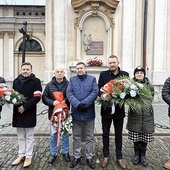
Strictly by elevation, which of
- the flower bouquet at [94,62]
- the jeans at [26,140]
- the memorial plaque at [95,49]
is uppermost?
the memorial plaque at [95,49]

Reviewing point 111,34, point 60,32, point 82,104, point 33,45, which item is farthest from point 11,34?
point 82,104

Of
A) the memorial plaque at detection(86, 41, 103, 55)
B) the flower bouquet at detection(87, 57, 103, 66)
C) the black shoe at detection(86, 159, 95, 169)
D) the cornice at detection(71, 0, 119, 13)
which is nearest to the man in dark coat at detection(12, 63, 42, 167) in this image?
the black shoe at detection(86, 159, 95, 169)

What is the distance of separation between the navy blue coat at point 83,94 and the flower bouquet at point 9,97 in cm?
87

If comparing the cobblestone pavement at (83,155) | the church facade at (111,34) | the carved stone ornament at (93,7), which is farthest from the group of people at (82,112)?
the carved stone ornament at (93,7)

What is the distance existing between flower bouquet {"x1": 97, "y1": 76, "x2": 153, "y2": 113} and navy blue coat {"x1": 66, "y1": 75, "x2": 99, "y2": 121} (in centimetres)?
23

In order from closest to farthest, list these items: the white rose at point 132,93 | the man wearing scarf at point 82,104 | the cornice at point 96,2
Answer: the white rose at point 132,93 → the man wearing scarf at point 82,104 → the cornice at point 96,2

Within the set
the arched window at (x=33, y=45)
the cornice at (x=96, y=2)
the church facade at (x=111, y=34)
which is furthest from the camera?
the arched window at (x=33, y=45)

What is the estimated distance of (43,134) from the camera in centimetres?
674

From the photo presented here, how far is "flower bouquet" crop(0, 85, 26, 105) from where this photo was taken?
4167 millimetres

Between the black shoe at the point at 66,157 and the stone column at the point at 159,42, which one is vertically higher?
the stone column at the point at 159,42

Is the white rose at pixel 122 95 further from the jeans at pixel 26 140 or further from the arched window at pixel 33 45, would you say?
the arched window at pixel 33 45

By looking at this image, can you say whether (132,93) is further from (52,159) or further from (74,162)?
(52,159)

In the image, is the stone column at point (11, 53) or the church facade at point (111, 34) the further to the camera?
the stone column at point (11, 53)

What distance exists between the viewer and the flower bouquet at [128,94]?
13.5ft
